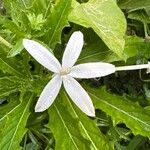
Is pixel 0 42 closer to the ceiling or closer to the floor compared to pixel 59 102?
closer to the ceiling

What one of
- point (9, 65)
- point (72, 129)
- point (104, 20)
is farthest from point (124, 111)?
point (9, 65)

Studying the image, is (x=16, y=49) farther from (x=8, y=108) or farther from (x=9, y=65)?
(x=8, y=108)

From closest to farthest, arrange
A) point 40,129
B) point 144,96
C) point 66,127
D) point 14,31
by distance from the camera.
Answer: point 14,31 < point 66,127 < point 40,129 < point 144,96

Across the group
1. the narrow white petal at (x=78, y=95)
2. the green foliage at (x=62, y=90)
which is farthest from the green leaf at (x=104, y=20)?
the narrow white petal at (x=78, y=95)

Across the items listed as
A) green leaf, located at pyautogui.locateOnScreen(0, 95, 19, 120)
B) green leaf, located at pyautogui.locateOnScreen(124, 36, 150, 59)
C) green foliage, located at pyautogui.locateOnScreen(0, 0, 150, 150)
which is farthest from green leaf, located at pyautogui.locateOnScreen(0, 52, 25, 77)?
green leaf, located at pyautogui.locateOnScreen(124, 36, 150, 59)

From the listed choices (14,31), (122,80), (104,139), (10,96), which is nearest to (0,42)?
(14,31)

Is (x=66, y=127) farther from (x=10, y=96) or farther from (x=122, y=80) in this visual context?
(x=122, y=80)

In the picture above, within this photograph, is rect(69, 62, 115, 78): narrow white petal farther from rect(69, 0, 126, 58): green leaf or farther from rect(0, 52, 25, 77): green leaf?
rect(0, 52, 25, 77): green leaf

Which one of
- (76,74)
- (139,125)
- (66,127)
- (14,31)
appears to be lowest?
(139,125)
